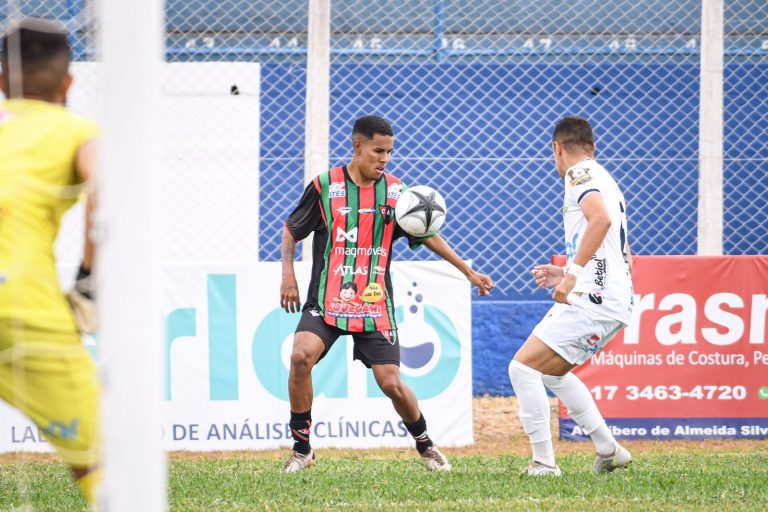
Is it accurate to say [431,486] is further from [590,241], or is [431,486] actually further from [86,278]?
[86,278]

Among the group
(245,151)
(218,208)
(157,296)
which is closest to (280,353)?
(218,208)

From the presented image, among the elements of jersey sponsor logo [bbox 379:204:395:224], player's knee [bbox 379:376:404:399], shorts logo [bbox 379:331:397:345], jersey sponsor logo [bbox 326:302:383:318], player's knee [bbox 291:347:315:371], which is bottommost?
player's knee [bbox 379:376:404:399]

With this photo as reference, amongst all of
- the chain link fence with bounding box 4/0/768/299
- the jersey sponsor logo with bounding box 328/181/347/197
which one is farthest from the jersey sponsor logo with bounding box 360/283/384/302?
the chain link fence with bounding box 4/0/768/299

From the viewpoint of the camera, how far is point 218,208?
9977 mm

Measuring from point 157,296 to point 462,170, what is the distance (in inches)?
317

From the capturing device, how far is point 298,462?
6773mm

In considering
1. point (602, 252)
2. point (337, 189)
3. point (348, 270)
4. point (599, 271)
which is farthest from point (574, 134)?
point (348, 270)

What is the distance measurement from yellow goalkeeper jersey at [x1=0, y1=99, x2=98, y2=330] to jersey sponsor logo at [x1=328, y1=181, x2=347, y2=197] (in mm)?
3252

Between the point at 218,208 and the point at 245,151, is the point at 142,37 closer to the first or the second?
the point at 218,208

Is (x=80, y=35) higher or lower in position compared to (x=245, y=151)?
higher

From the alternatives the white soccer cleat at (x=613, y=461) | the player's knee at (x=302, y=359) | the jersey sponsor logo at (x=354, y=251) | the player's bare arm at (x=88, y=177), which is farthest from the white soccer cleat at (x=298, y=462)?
the player's bare arm at (x=88, y=177)

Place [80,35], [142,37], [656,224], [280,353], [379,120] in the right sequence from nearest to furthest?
[142,37] < [379,120] < [280,353] < [80,35] < [656,224]

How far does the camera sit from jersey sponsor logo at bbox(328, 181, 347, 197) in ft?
22.5

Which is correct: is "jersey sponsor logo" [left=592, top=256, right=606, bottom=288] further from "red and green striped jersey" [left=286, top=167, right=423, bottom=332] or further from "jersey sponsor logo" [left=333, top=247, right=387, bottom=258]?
"jersey sponsor logo" [left=333, top=247, right=387, bottom=258]
